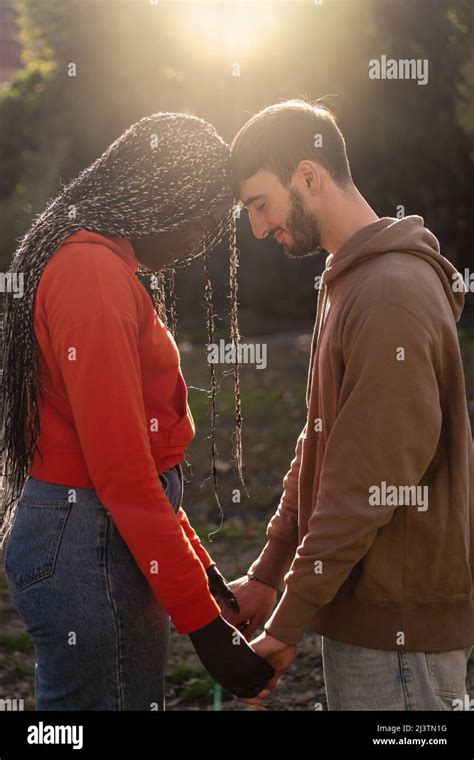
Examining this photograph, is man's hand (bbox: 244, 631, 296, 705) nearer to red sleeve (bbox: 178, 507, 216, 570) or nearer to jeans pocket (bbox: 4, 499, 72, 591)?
red sleeve (bbox: 178, 507, 216, 570)

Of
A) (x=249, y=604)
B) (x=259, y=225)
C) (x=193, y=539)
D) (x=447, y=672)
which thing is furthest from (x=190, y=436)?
(x=447, y=672)

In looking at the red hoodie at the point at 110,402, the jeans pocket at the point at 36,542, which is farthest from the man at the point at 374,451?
the jeans pocket at the point at 36,542

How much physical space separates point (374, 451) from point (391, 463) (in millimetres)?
51

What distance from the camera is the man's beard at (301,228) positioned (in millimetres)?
2586

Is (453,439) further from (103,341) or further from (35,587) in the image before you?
(35,587)

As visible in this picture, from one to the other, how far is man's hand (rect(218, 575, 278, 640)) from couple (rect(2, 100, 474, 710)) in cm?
40

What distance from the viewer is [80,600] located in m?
2.23

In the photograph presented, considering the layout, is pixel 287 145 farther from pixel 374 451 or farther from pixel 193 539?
pixel 193 539

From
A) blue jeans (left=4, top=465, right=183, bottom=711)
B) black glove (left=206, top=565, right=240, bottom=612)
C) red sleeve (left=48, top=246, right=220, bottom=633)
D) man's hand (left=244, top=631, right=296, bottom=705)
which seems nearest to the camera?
red sleeve (left=48, top=246, right=220, bottom=633)

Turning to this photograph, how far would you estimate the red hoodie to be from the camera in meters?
2.13

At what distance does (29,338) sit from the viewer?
2289 millimetres

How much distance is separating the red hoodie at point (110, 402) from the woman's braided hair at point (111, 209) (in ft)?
0.13

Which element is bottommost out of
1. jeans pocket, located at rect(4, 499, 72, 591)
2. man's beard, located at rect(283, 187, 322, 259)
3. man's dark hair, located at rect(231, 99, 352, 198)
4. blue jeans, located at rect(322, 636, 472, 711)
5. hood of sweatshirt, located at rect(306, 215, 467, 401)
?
blue jeans, located at rect(322, 636, 472, 711)

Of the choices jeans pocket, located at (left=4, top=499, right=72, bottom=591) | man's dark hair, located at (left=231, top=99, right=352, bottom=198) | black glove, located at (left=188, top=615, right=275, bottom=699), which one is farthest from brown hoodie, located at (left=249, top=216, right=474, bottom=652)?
jeans pocket, located at (left=4, top=499, right=72, bottom=591)
